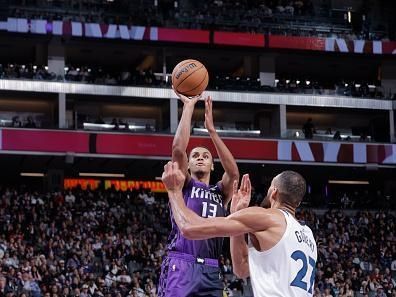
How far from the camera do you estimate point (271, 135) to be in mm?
42781

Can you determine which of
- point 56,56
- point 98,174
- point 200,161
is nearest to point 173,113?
point 98,174

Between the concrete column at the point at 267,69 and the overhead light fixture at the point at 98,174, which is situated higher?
the concrete column at the point at 267,69

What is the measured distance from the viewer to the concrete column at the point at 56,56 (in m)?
41.1

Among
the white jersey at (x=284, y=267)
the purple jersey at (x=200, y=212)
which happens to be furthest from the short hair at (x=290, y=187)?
the purple jersey at (x=200, y=212)

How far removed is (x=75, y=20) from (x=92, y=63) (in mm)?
5826

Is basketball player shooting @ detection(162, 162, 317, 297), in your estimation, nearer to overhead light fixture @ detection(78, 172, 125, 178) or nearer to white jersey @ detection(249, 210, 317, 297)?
white jersey @ detection(249, 210, 317, 297)

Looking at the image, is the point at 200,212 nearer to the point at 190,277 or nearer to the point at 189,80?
the point at 190,277

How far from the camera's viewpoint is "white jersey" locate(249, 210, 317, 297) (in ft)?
19.0

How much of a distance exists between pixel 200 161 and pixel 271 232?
277cm

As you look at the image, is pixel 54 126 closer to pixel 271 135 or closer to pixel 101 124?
pixel 101 124

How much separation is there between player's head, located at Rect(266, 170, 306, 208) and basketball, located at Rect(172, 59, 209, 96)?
2.42 metres

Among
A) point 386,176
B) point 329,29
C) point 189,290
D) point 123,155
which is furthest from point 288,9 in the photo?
point 189,290

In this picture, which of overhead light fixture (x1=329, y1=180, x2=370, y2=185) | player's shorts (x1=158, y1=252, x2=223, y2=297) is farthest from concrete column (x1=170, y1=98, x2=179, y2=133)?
player's shorts (x1=158, y1=252, x2=223, y2=297)

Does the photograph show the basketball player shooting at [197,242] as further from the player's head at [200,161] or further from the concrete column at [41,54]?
the concrete column at [41,54]
